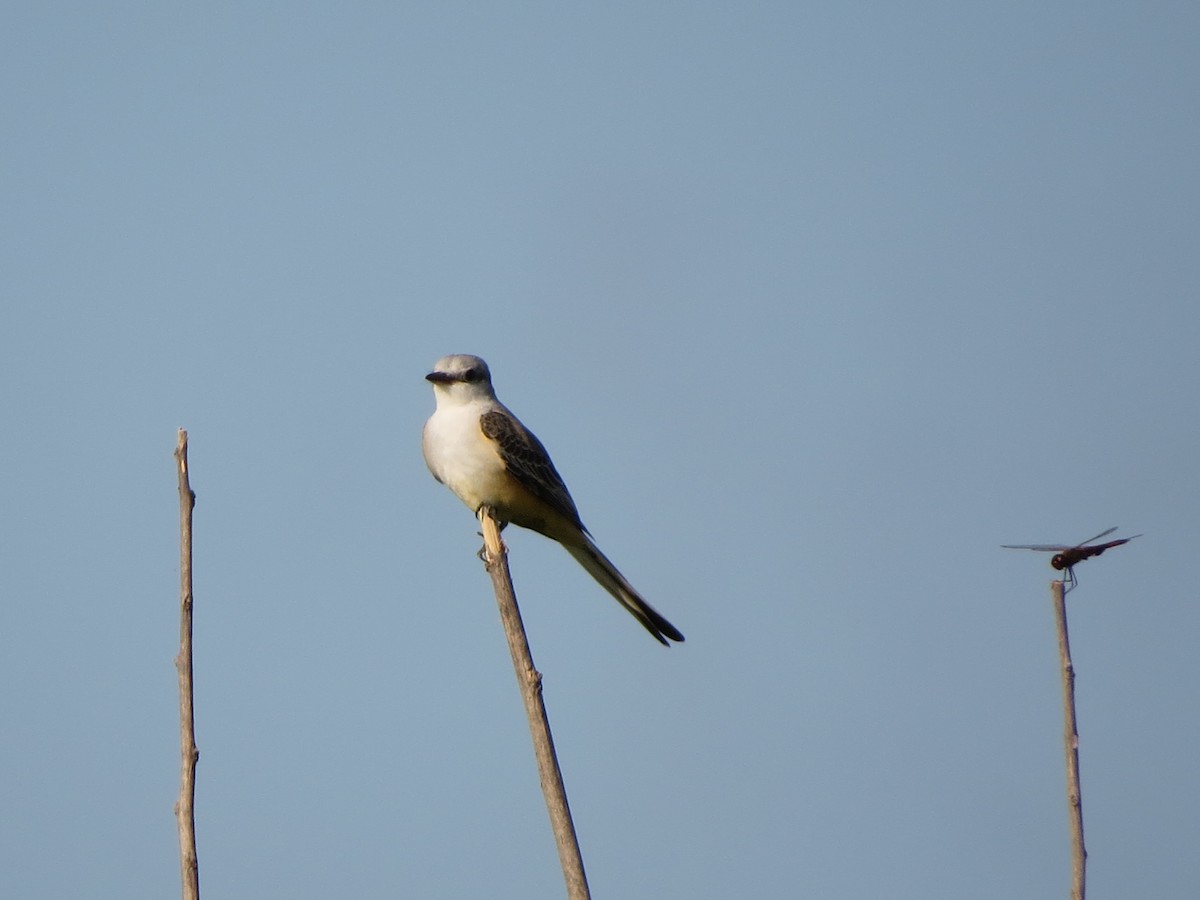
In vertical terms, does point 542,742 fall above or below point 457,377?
below

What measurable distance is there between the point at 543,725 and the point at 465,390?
178 inches

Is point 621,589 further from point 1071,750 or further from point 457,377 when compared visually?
point 1071,750

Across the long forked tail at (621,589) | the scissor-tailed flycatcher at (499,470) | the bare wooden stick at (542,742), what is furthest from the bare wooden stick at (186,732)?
the scissor-tailed flycatcher at (499,470)

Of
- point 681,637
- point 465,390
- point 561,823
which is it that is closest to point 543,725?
point 561,823

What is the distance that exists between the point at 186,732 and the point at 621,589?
3963 millimetres

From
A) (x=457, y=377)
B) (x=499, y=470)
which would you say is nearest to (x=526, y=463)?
(x=499, y=470)

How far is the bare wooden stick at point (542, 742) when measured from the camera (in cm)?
362

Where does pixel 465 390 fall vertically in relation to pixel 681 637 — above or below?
above

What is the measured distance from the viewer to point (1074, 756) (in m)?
3.58

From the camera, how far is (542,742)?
3.81 meters

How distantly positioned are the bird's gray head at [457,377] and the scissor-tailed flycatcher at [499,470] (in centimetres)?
1

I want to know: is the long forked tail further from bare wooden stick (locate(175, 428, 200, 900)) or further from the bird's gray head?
bare wooden stick (locate(175, 428, 200, 900))

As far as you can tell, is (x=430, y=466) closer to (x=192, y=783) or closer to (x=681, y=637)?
(x=681, y=637)

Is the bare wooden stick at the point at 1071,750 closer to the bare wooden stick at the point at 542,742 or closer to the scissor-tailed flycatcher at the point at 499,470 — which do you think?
the bare wooden stick at the point at 542,742
